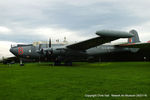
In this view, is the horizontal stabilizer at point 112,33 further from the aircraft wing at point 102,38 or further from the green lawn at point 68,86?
the green lawn at point 68,86

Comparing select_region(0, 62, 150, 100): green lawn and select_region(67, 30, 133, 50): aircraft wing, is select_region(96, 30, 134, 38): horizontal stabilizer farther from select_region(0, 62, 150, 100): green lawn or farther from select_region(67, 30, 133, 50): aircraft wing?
select_region(0, 62, 150, 100): green lawn

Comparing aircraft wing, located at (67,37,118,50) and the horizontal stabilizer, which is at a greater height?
the horizontal stabilizer

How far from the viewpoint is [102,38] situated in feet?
52.8

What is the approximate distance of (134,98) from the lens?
3939 millimetres

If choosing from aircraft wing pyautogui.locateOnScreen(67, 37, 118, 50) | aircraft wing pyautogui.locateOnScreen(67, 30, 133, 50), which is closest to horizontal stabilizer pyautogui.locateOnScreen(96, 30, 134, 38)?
aircraft wing pyautogui.locateOnScreen(67, 30, 133, 50)

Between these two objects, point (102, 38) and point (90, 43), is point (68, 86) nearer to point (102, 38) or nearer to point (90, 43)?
point (102, 38)

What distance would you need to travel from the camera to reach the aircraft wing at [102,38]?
1337cm

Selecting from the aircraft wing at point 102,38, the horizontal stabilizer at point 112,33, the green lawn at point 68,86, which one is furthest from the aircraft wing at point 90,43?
the green lawn at point 68,86

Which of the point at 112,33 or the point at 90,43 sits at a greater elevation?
the point at 112,33

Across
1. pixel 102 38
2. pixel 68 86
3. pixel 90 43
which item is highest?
pixel 102 38

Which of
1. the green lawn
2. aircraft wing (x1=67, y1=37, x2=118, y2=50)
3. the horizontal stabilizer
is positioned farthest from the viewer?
aircraft wing (x1=67, y1=37, x2=118, y2=50)

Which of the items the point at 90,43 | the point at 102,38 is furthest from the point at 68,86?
the point at 90,43

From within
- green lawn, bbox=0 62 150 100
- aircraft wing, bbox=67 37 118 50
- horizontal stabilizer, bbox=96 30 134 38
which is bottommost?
green lawn, bbox=0 62 150 100

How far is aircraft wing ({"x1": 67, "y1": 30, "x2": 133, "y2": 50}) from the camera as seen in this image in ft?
43.9
